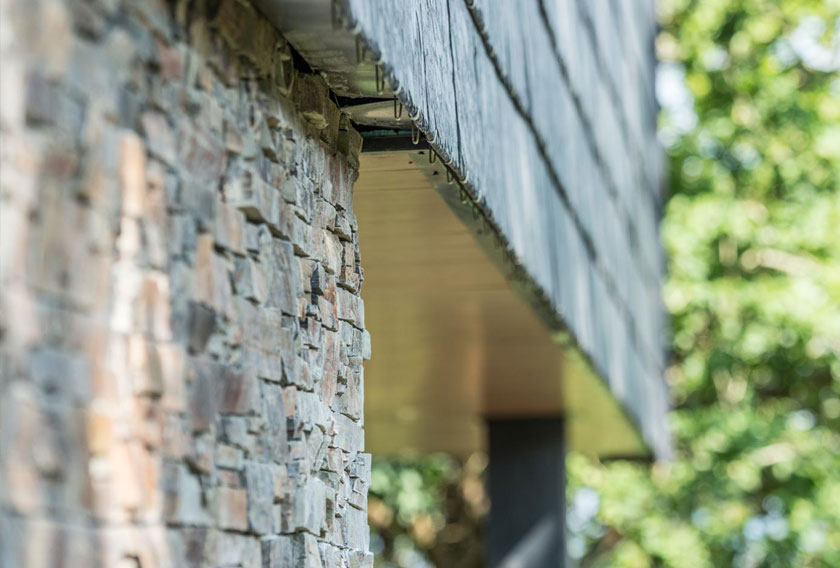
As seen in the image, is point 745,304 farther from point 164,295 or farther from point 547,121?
point 164,295

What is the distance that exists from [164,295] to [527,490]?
5.55 meters

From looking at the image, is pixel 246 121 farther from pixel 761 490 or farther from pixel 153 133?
pixel 761 490

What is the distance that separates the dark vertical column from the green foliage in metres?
3.22

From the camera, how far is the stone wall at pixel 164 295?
1.30 meters

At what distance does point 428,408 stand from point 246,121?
16.9 ft

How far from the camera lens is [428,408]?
6.95 m

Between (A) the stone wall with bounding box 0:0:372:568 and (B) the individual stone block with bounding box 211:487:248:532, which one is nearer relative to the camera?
(A) the stone wall with bounding box 0:0:372:568

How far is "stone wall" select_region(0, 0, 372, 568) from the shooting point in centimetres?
130

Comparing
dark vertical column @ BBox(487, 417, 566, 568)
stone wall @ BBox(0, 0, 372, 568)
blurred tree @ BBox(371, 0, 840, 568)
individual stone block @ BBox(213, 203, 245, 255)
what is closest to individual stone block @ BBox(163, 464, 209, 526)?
stone wall @ BBox(0, 0, 372, 568)

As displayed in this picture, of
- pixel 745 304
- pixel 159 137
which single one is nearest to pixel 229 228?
pixel 159 137

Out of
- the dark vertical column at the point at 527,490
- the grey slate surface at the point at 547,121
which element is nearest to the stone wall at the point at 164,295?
the grey slate surface at the point at 547,121

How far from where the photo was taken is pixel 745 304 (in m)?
9.91

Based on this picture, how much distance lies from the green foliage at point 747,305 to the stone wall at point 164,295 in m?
7.93

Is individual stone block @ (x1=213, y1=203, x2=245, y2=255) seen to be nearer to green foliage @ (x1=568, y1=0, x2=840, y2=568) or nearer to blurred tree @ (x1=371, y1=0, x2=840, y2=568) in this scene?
blurred tree @ (x1=371, y1=0, x2=840, y2=568)
